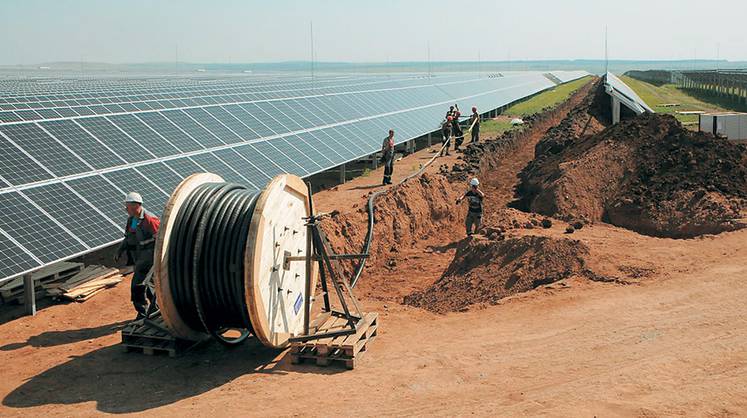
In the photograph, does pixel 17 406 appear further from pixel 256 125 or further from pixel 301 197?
pixel 256 125

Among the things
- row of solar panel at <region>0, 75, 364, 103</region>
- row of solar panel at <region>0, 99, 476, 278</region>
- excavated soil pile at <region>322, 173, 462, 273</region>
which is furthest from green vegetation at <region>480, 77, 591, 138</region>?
row of solar panel at <region>0, 99, 476, 278</region>

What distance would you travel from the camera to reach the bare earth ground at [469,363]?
9141mm

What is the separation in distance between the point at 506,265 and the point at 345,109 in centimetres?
1727

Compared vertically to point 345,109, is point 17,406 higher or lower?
lower

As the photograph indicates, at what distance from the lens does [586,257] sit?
574 inches

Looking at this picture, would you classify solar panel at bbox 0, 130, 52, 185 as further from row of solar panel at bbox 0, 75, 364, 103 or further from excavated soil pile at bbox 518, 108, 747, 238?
excavated soil pile at bbox 518, 108, 747, 238

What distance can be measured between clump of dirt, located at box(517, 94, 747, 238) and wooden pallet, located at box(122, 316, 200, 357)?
12482 mm

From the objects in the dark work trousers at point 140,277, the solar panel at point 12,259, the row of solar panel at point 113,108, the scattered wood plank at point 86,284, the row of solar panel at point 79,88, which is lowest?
the scattered wood plank at point 86,284

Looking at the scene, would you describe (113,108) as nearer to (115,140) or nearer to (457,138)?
(115,140)

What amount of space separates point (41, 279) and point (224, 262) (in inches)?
200

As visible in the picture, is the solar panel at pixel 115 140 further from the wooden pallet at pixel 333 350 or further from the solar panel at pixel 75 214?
the wooden pallet at pixel 333 350

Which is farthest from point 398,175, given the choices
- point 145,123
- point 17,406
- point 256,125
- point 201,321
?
point 17,406

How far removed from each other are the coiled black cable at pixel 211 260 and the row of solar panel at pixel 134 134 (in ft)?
15.2

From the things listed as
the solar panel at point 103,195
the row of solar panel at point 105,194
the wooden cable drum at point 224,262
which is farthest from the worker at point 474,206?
the wooden cable drum at point 224,262
